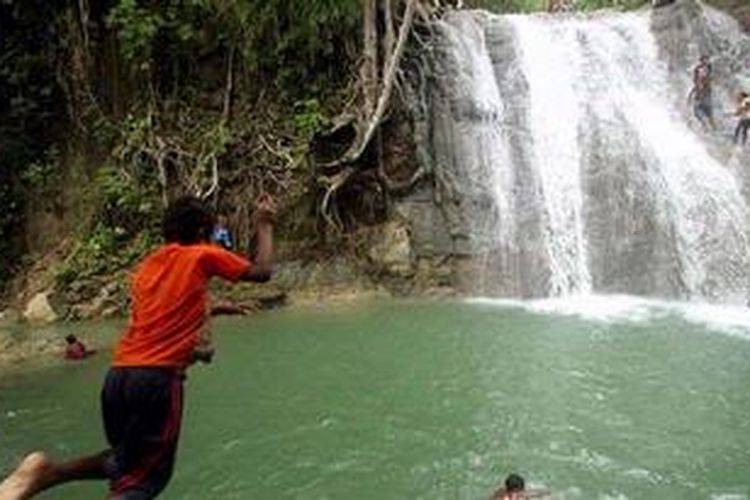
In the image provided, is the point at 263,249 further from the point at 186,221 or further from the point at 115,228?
the point at 115,228

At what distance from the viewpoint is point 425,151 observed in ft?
53.0

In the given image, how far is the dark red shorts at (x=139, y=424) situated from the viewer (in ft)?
13.6

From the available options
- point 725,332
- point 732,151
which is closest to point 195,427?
point 725,332

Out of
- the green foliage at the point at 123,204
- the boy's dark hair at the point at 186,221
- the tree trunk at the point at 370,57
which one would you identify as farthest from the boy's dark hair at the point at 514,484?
the green foliage at the point at 123,204

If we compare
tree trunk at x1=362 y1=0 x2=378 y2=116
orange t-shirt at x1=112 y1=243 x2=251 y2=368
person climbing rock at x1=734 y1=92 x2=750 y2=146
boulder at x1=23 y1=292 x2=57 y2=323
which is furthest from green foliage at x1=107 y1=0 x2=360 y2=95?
orange t-shirt at x1=112 y1=243 x2=251 y2=368

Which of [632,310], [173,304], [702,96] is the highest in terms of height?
[702,96]

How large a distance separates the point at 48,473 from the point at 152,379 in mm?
602

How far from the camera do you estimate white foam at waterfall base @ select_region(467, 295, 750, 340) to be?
1266cm

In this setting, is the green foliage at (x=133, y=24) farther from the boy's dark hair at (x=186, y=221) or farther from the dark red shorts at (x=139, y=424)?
the dark red shorts at (x=139, y=424)

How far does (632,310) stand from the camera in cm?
1354

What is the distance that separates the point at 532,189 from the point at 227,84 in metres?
5.36

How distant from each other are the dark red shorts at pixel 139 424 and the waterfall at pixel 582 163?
11.3 metres

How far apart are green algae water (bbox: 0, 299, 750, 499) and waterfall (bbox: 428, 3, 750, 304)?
1641mm

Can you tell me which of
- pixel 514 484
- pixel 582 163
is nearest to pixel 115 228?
pixel 582 163
